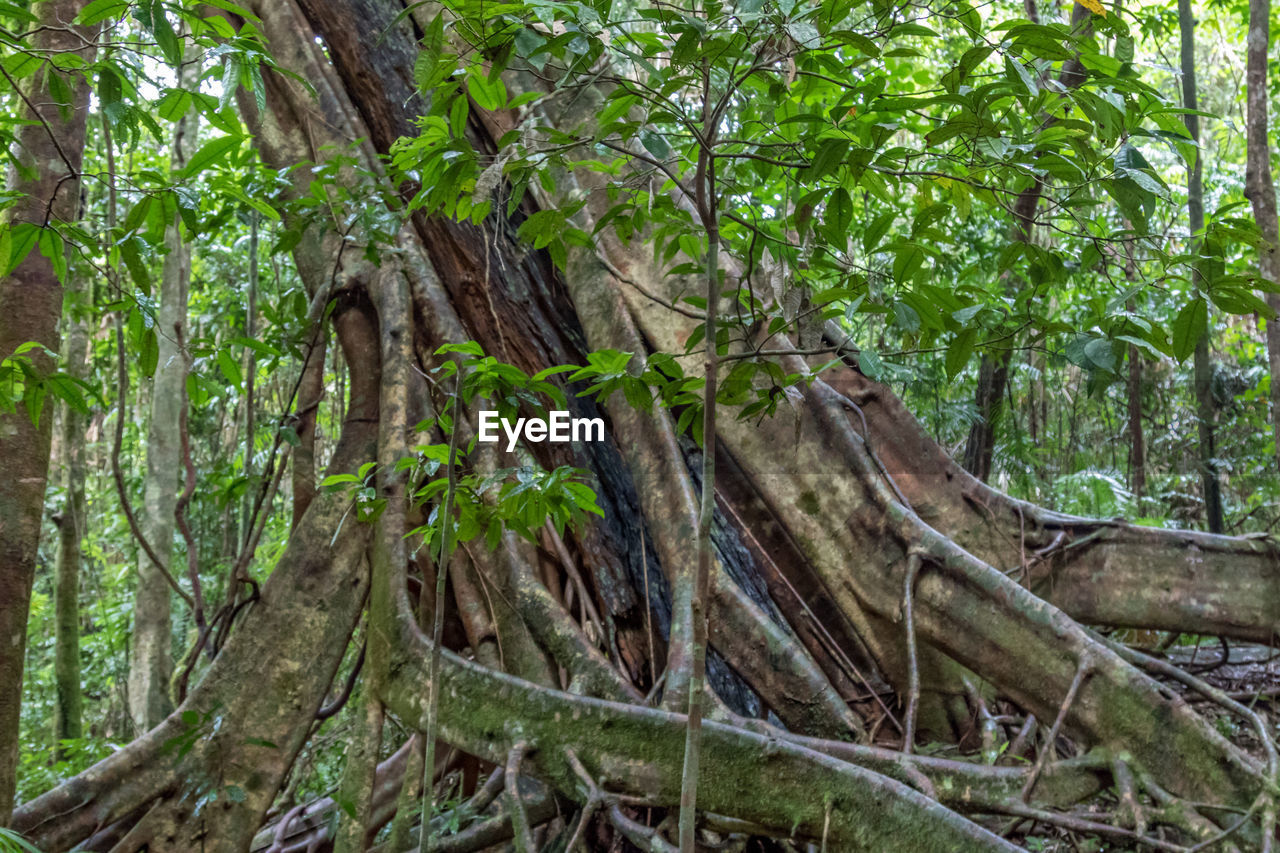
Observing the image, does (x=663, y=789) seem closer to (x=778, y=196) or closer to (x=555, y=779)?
(x=555, y=779)

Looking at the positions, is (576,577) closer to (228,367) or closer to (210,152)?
(228,367)

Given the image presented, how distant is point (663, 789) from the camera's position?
2.32 m

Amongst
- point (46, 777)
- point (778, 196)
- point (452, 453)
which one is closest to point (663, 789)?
point (452, 453)

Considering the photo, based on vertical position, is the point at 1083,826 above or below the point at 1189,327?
below

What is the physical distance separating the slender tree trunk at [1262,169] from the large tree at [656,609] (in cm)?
89

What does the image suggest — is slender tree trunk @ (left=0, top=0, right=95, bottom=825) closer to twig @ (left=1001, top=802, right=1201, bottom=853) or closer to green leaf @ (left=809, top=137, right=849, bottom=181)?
green leaf @ (left=809, top=137, right=849, bottom=181)

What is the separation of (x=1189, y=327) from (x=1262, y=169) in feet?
9.80

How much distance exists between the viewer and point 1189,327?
1.72 metres

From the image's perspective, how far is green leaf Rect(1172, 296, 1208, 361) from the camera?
1.69m

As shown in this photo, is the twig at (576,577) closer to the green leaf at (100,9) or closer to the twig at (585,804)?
the twig at (585,804)

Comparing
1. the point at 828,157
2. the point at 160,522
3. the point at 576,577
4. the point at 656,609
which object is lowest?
the point at 656,609

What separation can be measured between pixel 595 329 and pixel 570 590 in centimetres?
105

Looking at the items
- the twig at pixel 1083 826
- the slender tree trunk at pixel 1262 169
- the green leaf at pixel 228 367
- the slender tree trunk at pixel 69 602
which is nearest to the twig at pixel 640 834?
the twig at pixel 1083 826

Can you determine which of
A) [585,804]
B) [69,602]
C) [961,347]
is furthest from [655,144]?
[69,602]
